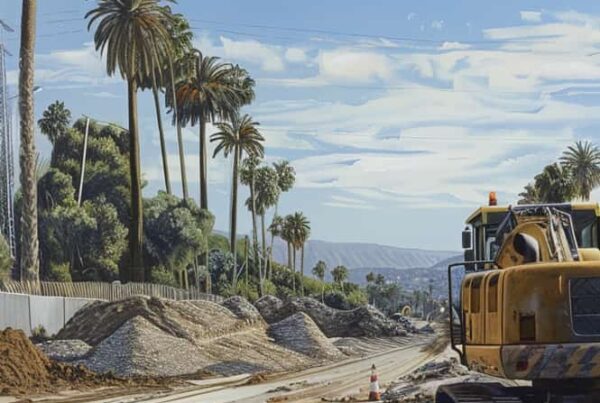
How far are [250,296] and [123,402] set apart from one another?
8346 cm

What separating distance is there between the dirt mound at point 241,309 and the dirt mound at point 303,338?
133 cm

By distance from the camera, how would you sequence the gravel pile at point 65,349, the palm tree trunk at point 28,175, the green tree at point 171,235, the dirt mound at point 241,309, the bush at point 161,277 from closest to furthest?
the gravel pile at point 65,349
the palm tree trunk at point 28,175
the dirt mound at point 241,309
the green tree at point 171,235
the bush at point 161,277

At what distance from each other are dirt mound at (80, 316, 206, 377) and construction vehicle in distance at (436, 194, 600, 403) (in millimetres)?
31004

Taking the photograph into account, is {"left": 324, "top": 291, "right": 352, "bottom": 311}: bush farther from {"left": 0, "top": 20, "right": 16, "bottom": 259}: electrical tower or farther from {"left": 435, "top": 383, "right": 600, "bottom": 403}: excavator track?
{"left": 435, "top": 383, "right": 600, "bottom": 403}: excavator track

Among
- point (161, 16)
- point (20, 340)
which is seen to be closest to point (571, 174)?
point (161, 16)

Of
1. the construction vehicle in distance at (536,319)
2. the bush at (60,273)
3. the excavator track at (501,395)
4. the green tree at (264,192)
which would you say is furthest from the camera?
the green tree at (264,192)

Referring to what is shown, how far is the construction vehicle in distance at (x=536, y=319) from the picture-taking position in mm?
10805

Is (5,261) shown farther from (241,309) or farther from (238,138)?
(238,138)

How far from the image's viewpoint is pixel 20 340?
125ft

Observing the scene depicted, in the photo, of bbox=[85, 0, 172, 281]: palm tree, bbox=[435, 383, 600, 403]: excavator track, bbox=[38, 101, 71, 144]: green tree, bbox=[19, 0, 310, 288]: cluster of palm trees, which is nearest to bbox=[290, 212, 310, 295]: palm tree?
bbox=[19, 0, 310, 288]: cluster of palm trees

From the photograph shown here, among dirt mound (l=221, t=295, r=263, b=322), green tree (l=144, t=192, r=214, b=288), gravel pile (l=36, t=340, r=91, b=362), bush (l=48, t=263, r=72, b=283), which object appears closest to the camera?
gravel pile (l=36, t=340, r=91, b=362)

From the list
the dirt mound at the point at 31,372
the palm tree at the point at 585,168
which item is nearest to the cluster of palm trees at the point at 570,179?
the palm tree at the point at 585,168

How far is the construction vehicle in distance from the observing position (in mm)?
10805

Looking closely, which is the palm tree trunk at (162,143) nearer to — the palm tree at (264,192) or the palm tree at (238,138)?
the palm tree at (238,138)
